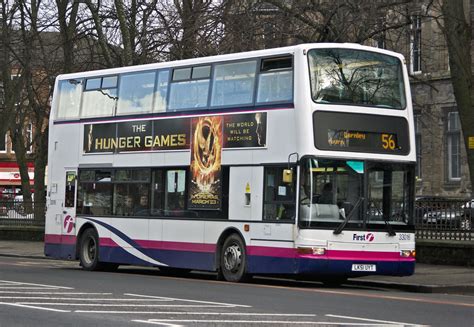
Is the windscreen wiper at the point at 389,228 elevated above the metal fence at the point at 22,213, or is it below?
below

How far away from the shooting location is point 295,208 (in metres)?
17.7

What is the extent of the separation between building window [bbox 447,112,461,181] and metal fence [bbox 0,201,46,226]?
2176 centimetres

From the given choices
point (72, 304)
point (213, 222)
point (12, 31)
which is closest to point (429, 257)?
point (213, 222)

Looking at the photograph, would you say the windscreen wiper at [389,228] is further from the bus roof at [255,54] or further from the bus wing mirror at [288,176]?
the bus roof at [255,54]

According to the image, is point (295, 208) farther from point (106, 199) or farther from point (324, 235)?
point (106, 199)

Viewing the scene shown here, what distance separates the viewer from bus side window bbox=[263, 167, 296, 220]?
1784 cm

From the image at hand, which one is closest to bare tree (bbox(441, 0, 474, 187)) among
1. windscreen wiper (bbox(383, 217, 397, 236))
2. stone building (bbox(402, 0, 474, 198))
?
windscreen wiper (bbox(383, 217, 397, 236))

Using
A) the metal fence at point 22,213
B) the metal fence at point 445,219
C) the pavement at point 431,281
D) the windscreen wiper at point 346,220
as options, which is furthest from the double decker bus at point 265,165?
the metal fence at point 22,213

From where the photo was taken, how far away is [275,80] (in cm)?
1847

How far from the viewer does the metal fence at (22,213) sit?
37.9 meters

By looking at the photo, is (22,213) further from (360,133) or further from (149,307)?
(149,307)

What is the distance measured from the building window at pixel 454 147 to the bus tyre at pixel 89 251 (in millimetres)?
29735

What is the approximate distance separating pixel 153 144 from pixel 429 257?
24.3 ft

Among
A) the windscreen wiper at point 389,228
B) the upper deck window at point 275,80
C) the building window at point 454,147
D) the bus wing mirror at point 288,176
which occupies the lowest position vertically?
the windscreen wiper at point 389,228
